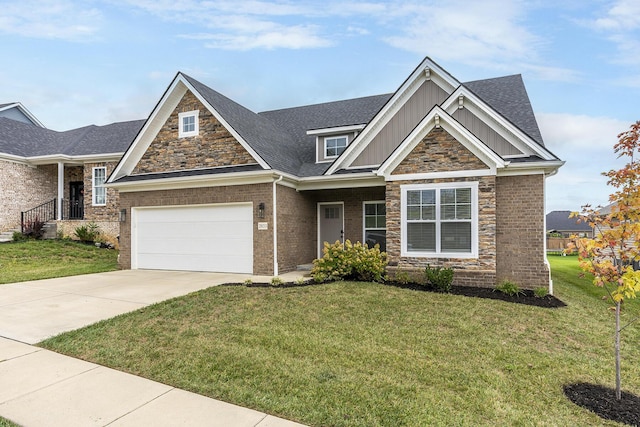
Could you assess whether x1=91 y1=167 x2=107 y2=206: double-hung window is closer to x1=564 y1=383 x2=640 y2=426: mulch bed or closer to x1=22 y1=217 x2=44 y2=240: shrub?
x1=22 y1=217 x2=44 y2=240: shrub

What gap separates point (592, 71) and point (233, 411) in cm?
1446

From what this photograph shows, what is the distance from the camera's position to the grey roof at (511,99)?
34.4 feet

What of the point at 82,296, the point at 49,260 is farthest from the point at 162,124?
the point at 49,260

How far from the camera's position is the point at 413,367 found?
4.54m

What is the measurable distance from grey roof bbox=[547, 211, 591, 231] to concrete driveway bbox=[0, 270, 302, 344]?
2013 inches

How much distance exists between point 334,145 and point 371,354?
9.78 meters

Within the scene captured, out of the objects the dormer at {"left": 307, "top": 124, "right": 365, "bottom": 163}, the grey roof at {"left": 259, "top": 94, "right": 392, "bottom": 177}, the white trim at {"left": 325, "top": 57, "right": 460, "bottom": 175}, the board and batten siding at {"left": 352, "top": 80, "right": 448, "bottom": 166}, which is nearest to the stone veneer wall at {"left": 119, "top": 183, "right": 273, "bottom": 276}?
the grey roof at {"left": 259, "top": 94, "right": 392, "bottom": 177}

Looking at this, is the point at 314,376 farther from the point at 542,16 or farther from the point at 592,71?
the point at 592,71

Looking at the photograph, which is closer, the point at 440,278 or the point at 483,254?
the point at 440,278

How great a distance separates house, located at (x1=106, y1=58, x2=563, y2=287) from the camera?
30.8 ft

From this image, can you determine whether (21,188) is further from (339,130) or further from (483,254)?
(483,254)

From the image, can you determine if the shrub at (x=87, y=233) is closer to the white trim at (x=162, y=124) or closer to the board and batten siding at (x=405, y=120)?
the white trim at (x=162, y=124)

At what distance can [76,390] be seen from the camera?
400cm

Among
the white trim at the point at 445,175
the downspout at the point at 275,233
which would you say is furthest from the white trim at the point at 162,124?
the white trim at the point at 445,175
